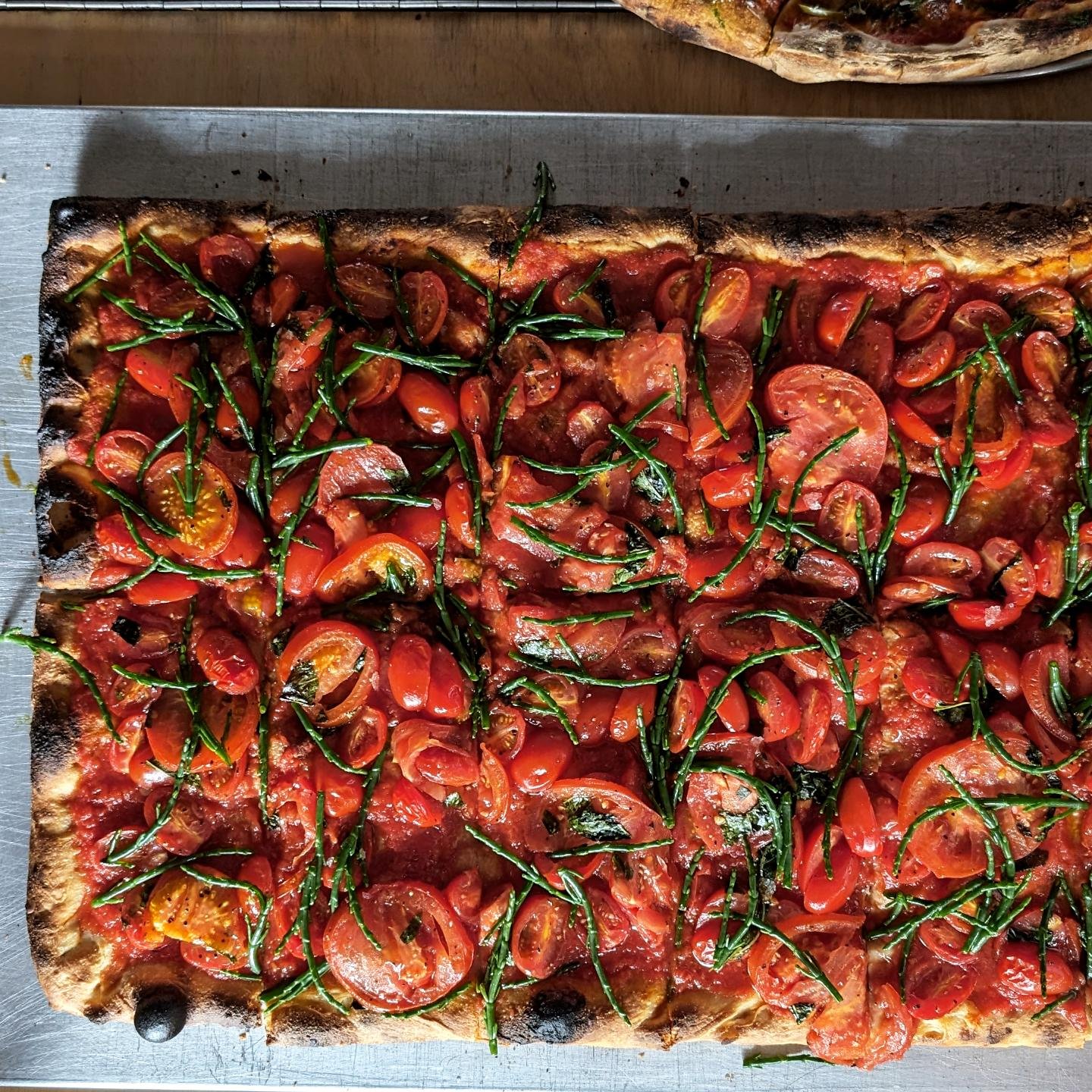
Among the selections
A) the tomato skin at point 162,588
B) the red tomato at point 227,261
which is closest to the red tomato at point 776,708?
the tomato skin at point 162,588

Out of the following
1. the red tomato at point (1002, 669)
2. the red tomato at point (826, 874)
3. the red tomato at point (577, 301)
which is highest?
the red tomato at point (577, 301)

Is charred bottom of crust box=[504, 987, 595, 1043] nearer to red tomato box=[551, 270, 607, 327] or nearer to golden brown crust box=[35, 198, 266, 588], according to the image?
golden brown crust box=[35, 198, 266, 588]

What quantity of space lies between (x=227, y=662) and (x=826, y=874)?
223cm

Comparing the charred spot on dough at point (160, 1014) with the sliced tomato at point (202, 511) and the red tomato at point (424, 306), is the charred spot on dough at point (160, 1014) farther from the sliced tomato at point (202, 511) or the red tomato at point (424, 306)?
the red tomato at point (424, 306)

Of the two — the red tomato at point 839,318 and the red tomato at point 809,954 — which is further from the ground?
the red tomato at point 839,318

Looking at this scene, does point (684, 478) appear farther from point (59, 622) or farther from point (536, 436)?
point (59, 622)

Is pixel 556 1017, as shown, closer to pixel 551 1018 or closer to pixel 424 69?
pixel 551 1018

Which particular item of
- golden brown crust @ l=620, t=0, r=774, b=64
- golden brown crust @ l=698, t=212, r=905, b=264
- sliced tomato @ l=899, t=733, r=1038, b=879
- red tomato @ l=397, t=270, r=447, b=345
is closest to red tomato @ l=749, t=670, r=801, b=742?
sliced tomato @ l=899, t=733, r=1038, b=879

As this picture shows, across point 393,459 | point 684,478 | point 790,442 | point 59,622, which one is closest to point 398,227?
point 393,459

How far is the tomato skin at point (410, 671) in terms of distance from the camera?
3.26 meters

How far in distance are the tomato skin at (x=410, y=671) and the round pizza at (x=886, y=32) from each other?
8.89 ft

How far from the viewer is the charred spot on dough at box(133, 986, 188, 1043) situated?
331 centimetres

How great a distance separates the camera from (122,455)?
337cm

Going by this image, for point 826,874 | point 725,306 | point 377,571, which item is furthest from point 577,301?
point 826,874
